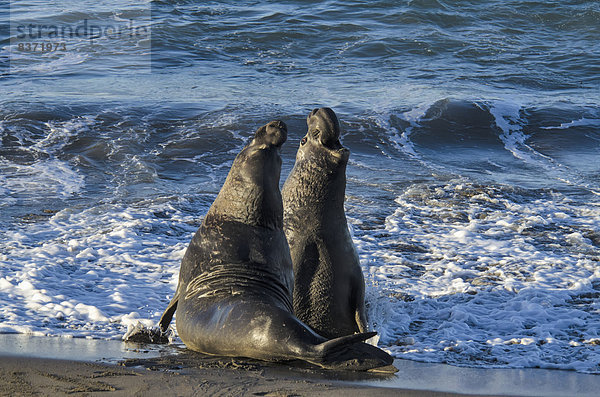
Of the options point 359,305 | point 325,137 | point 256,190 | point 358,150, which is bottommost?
point 358,150

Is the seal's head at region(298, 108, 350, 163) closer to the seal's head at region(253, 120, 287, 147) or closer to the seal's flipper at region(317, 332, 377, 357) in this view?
the seal's head at region(253, 120, 287, 147)

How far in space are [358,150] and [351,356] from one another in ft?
29.8

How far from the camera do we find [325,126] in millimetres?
5832

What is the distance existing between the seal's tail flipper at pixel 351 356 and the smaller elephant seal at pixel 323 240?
95 cm

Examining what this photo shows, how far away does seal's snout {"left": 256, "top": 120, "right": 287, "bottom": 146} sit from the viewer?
17.1ft

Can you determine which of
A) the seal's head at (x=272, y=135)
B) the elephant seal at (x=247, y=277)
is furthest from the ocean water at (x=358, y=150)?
the seal's head at (x=272, y=135)

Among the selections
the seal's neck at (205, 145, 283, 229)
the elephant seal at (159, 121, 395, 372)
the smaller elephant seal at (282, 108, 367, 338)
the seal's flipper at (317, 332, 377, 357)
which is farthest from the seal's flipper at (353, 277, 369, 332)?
the seal's flipper at (317, 332, 377, 357)

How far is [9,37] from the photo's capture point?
72.4 feet

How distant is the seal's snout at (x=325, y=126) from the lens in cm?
580

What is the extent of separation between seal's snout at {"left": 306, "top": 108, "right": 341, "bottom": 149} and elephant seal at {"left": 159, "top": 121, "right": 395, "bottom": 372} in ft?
2.08

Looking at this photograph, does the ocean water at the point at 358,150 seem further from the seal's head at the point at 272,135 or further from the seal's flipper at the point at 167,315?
the seal's head at the point at 272,135

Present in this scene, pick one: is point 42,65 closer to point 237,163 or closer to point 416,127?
point 416,127

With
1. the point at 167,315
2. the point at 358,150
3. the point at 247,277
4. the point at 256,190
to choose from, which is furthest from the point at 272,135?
the point at 358,150

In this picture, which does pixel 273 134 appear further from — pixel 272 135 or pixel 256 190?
pixel 256 190
